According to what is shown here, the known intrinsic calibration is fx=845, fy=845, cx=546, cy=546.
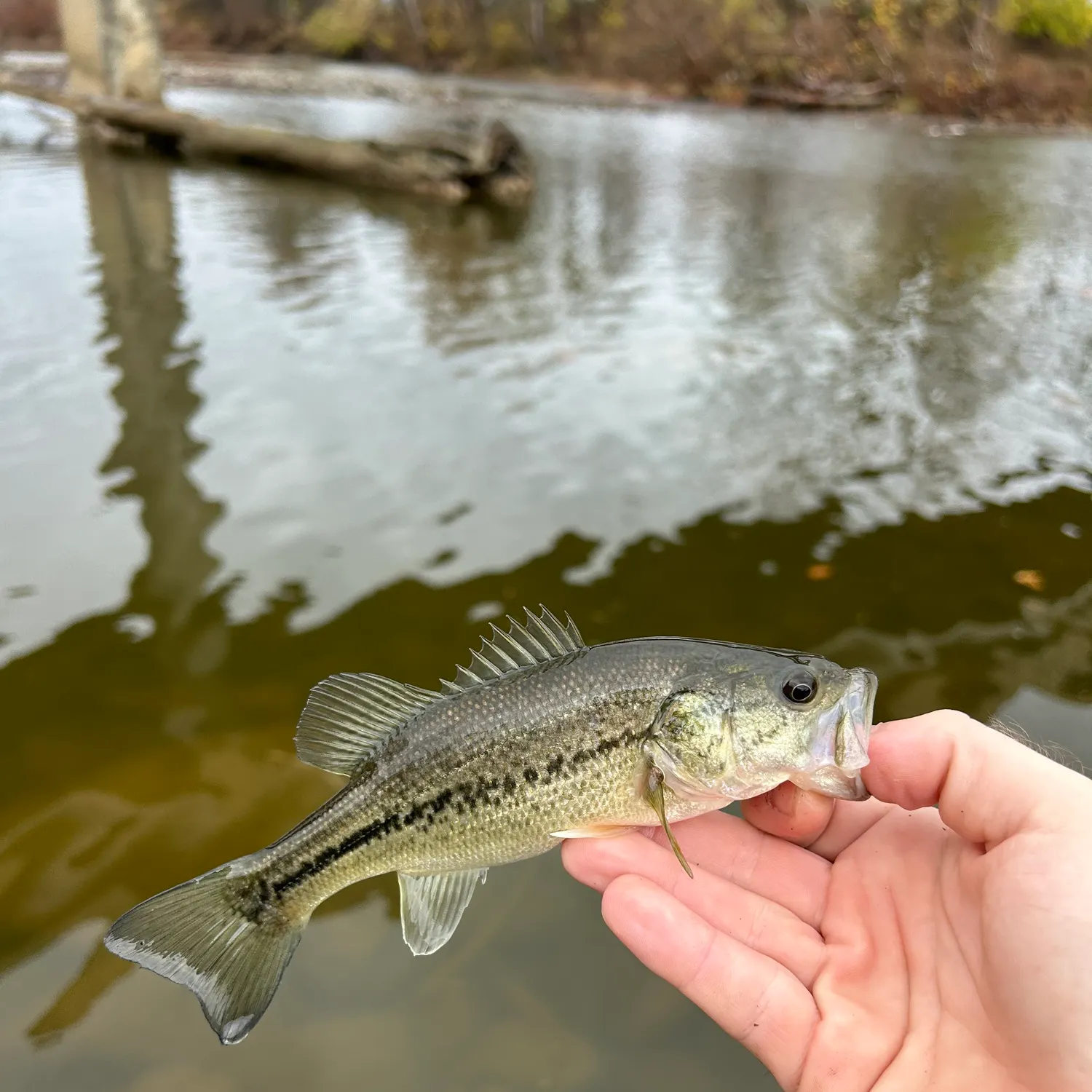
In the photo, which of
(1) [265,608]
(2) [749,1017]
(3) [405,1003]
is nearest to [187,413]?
(1) [265,608]

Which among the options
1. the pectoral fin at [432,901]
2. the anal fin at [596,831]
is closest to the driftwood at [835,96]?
the anal fin at [596,831]

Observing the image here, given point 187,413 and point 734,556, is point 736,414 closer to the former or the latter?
point 734,556

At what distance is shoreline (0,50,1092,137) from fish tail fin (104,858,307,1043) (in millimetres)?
33911

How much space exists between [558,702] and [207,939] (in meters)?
1.21

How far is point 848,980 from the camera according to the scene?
2488mm

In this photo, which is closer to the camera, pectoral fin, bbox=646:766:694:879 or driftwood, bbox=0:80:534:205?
pectoral fin, bbox=646:766:694:879

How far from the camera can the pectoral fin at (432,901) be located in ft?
8.80

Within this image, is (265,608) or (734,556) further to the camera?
(734,556)

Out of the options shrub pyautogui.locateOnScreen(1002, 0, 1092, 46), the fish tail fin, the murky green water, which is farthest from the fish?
shrub pyautogui.locateOnScreen(1002, 0, 1092, 46)

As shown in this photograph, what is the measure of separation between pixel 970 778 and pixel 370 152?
1601cm

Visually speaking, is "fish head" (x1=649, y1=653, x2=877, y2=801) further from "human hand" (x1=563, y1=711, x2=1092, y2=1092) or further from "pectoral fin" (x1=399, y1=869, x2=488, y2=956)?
"pectoral fin" (x1=399, y1=869, x2=488, y2=956)

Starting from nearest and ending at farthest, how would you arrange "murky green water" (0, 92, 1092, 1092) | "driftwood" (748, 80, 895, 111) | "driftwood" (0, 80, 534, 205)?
"murky green water" (0, 92, 1092, 1092)
"driftwood" (0, 80, 534, 205)
"driftwood" (748, 80, 895, 111)

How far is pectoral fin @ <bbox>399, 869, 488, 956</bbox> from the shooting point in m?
2.68

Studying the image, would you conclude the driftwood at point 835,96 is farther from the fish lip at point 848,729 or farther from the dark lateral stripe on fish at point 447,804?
the dark lateral stripe on fish at point 447,804
